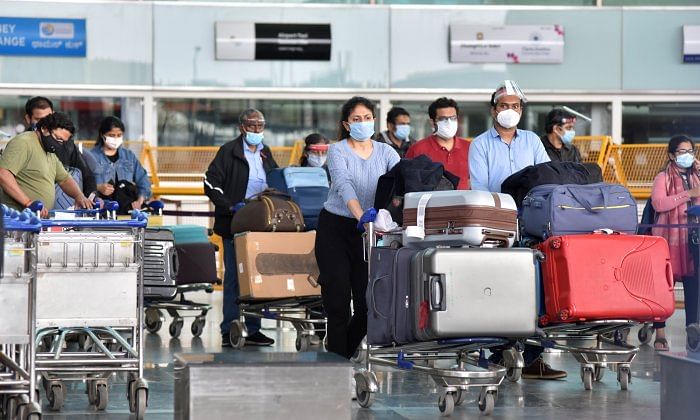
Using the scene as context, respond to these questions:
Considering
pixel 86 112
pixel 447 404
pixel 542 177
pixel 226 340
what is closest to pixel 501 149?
pixel 542 177

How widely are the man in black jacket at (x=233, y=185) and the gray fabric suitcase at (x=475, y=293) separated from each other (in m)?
4.56

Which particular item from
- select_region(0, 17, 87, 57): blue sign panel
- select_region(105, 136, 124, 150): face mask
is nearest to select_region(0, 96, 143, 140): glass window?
select_region(0, 17, 87, 57): blue sign panel

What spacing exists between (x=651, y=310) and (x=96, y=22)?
46.6 ft

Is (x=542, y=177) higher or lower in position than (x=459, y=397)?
higher

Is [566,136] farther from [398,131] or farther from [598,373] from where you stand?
[598,373]

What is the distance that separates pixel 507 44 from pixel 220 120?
4365 mm

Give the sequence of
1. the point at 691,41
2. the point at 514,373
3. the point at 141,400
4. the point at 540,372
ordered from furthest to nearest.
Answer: the point at 691,41, the point at 540,372, the point at 514,373, the point at 141,400

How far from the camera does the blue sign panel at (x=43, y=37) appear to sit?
20906 mm

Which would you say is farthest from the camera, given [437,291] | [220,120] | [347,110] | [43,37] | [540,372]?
[220,120]

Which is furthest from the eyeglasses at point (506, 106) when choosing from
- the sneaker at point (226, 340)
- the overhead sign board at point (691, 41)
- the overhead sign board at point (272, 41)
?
the overhead sign board at point (691, 41)

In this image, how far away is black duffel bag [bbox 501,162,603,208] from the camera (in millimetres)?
8773

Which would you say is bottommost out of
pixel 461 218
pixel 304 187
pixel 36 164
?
pixel 461 218

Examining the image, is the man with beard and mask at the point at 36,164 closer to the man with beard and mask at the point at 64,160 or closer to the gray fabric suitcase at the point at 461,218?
the man with beard and mask at the point at 64,160

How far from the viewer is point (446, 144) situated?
1016cm
